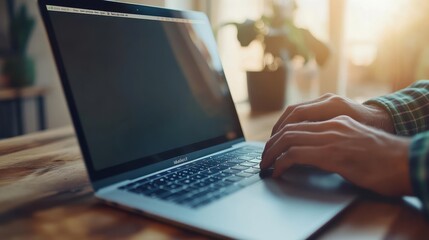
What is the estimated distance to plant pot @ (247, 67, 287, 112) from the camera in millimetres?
1357

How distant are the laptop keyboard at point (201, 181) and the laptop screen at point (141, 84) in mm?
47

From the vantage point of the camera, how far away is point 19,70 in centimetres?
232

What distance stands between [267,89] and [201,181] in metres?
0.89

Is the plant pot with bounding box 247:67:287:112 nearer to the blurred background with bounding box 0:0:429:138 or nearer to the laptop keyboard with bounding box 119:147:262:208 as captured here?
the blurred background with bounding box 0:0:429:138

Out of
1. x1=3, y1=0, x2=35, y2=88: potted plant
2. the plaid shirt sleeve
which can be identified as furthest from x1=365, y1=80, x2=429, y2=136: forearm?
x1=3, y1=0, x2=35, y2=88: potted plant

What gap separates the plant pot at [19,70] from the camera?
2.31 m

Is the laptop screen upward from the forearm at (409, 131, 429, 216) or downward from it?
upward

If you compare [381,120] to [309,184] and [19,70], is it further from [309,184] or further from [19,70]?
[19,70]

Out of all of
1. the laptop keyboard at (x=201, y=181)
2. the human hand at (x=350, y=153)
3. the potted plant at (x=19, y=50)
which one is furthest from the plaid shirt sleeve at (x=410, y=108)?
the potted plant at (x=19, y=50)

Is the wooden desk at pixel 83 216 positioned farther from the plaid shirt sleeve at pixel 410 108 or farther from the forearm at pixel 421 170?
the plaid shirt sleeve at pixel 410 108

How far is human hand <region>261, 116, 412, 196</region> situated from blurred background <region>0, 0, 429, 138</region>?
673mm

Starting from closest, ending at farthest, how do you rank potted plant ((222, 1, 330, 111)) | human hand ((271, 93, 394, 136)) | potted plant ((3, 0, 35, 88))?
human hand ((271, 93, 394, 136)) → potted plant ((222, 1, 330, 111)) → potted plant ((3, 0, 35, 88))

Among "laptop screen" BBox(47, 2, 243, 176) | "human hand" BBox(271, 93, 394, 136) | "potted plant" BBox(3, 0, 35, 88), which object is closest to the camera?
"laptop screen" BBox(47, 2, 243, 176)

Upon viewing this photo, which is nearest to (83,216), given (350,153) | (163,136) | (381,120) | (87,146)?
(87,146)
